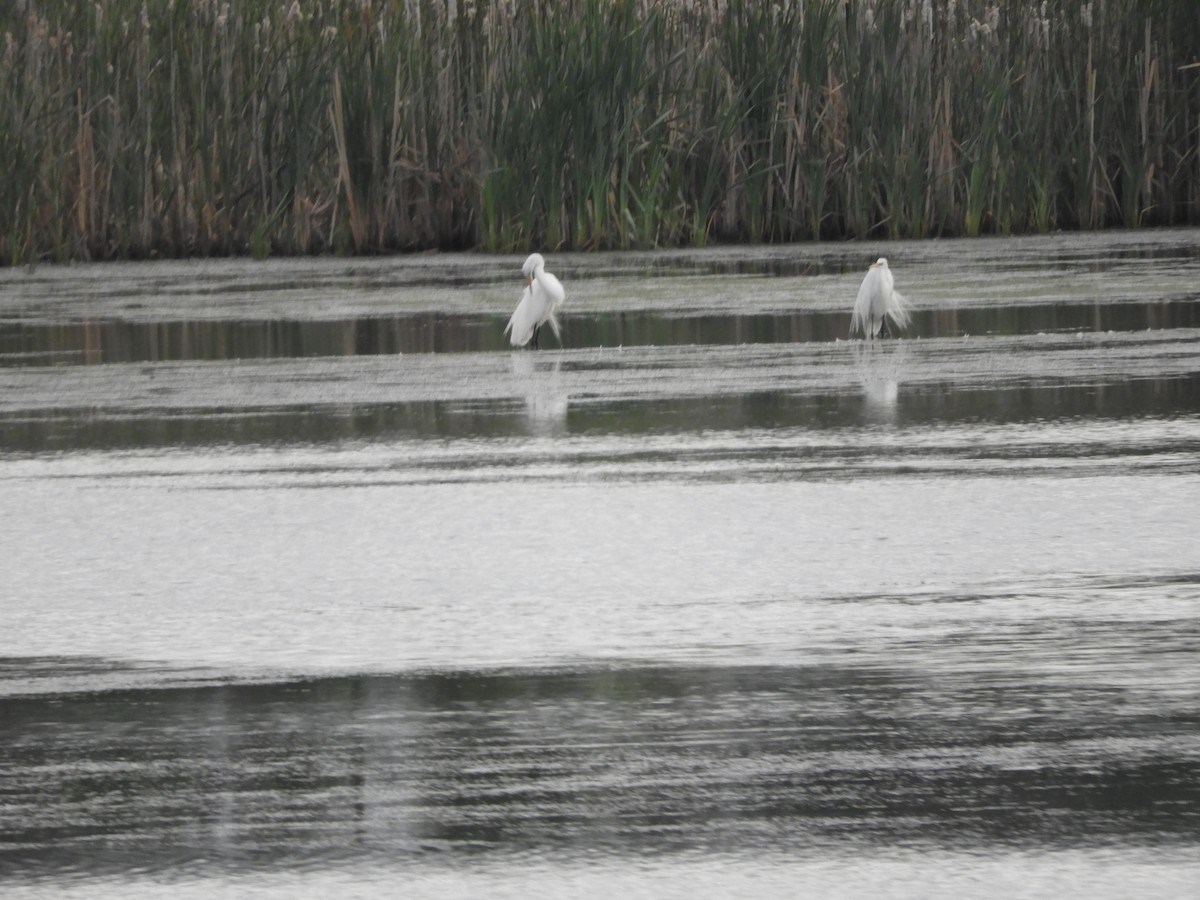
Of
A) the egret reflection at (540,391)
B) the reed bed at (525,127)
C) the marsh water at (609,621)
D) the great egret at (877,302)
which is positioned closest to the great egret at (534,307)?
the egret reflection at (540,391)

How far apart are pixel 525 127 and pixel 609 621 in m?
9.42

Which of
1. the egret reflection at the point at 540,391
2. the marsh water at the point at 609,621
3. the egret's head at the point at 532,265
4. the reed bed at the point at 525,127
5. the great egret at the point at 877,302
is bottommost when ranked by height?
the marsh water at the point at 609,621

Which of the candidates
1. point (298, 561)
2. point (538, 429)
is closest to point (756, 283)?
point (538, 429)

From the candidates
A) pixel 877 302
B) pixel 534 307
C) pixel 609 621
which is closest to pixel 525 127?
pixel 534 307

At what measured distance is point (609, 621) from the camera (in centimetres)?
410

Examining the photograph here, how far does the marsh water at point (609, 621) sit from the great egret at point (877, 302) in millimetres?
173

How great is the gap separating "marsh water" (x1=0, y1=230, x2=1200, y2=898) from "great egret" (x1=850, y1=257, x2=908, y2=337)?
0.57 feet

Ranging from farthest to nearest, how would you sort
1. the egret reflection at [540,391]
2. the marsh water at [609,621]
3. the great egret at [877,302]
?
the great egret at [877,302], the egret reflection at [540,391], the marsh water at [609,621]

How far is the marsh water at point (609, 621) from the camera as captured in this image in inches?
112

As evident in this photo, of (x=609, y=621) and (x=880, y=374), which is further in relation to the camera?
(x=880, y=374)

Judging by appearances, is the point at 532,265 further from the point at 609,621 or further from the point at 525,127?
the point at 609,621

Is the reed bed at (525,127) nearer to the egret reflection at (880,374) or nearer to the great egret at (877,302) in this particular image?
the great egret at (877,302)

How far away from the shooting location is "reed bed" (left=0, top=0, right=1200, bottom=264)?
13.3 metres

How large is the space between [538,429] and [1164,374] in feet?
6.94
